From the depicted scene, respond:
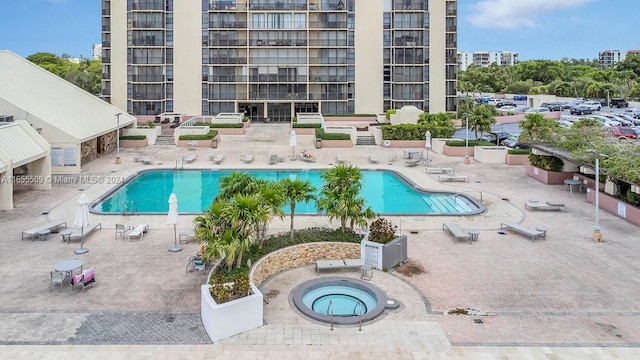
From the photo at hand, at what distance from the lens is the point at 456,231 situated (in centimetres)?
1898

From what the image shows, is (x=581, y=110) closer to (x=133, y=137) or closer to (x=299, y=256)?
(x=133, y=137)

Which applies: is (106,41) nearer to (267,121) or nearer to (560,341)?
(267,121)

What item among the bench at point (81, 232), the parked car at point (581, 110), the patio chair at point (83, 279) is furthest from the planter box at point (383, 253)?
the parked car at point (581, 110)

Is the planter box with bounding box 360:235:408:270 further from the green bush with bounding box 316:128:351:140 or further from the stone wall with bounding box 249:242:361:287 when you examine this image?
the green bush with bounding box 316:128:351:140

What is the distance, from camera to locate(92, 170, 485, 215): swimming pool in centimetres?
2459

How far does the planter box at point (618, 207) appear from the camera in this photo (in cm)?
2092

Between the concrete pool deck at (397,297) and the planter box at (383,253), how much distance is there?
0.53m

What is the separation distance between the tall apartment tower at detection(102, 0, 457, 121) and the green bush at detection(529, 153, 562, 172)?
33565 mm

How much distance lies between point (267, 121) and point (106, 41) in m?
22.7

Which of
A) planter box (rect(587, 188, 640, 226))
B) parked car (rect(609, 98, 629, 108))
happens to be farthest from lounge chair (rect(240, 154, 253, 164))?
parked car (rect(609, 98, 629, 108))

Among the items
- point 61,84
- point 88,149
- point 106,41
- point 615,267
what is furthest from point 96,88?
point 615,267

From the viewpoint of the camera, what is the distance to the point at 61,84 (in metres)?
39.4

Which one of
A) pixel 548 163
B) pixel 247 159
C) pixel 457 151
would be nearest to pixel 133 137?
pixel 247 159

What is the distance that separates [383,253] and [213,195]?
47.8 ft
